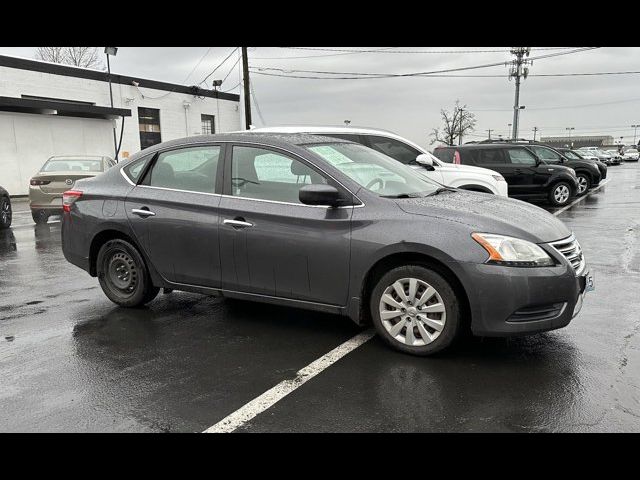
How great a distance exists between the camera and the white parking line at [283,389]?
10.5ft

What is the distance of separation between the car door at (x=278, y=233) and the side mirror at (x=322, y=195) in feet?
0.24

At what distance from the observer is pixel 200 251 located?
16.0 feet

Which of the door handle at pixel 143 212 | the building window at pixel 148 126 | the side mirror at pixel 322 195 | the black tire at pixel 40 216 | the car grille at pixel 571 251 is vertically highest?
the building window at pixel 148 126

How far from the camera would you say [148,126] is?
30.8 m

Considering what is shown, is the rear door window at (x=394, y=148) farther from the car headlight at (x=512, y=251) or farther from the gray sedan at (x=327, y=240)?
the car headlight at (x=512, y=251)

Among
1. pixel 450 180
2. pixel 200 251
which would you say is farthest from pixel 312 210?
pixel 450 180

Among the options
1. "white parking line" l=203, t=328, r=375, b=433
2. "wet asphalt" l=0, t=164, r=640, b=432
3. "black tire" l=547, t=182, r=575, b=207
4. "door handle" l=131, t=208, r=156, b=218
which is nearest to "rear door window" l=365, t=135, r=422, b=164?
"wet asphalt" l=0, t=164, r=640, b=432

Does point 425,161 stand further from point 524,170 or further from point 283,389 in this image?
point 283,389

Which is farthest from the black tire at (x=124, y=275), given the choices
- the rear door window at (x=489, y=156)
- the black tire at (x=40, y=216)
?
the rear door window at (x=489, y=156)

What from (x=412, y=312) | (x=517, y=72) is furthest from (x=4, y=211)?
(x=517, y=72)

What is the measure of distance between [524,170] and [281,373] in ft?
40.9
